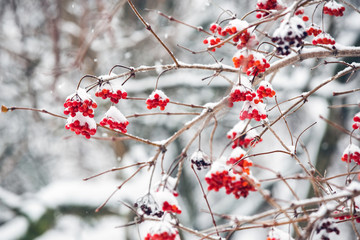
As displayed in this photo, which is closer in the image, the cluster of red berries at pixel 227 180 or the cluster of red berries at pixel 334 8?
the cluster of red berries at pixel 227 180

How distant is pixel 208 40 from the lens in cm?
169

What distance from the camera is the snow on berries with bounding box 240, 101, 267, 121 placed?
154 cm

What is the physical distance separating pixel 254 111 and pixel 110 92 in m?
0.70

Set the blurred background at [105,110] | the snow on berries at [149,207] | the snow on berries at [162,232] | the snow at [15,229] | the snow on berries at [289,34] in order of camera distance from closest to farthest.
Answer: the snow on berries at [289,34] < the snow on berries at [162,232] < the snow on berries at [149,207] < the snow at [15,229] < the blurred background at [105,110]

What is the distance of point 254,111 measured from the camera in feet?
5.04

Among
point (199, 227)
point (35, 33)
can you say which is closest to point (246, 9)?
point (35, 33)

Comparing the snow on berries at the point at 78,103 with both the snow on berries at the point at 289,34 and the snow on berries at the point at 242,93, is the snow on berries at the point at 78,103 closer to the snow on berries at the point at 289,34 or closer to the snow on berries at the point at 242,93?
the snow on berries at the point at 242,93

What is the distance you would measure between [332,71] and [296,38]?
18.8ft

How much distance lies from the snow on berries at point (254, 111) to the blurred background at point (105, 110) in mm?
4621

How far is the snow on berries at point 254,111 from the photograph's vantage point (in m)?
1.54

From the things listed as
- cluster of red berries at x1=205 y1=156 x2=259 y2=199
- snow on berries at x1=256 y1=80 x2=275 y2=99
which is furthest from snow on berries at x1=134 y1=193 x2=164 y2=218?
snow on berries at x1=256 y1=80 x2=275 y2=99

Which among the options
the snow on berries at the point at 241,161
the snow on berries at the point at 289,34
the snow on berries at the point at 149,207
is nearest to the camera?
the snow on berries at the point at 289,34

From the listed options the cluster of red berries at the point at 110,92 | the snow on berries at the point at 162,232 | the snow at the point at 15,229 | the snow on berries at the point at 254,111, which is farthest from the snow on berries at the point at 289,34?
the snow at the point at 15,229

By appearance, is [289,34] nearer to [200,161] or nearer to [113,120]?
[200,161]
